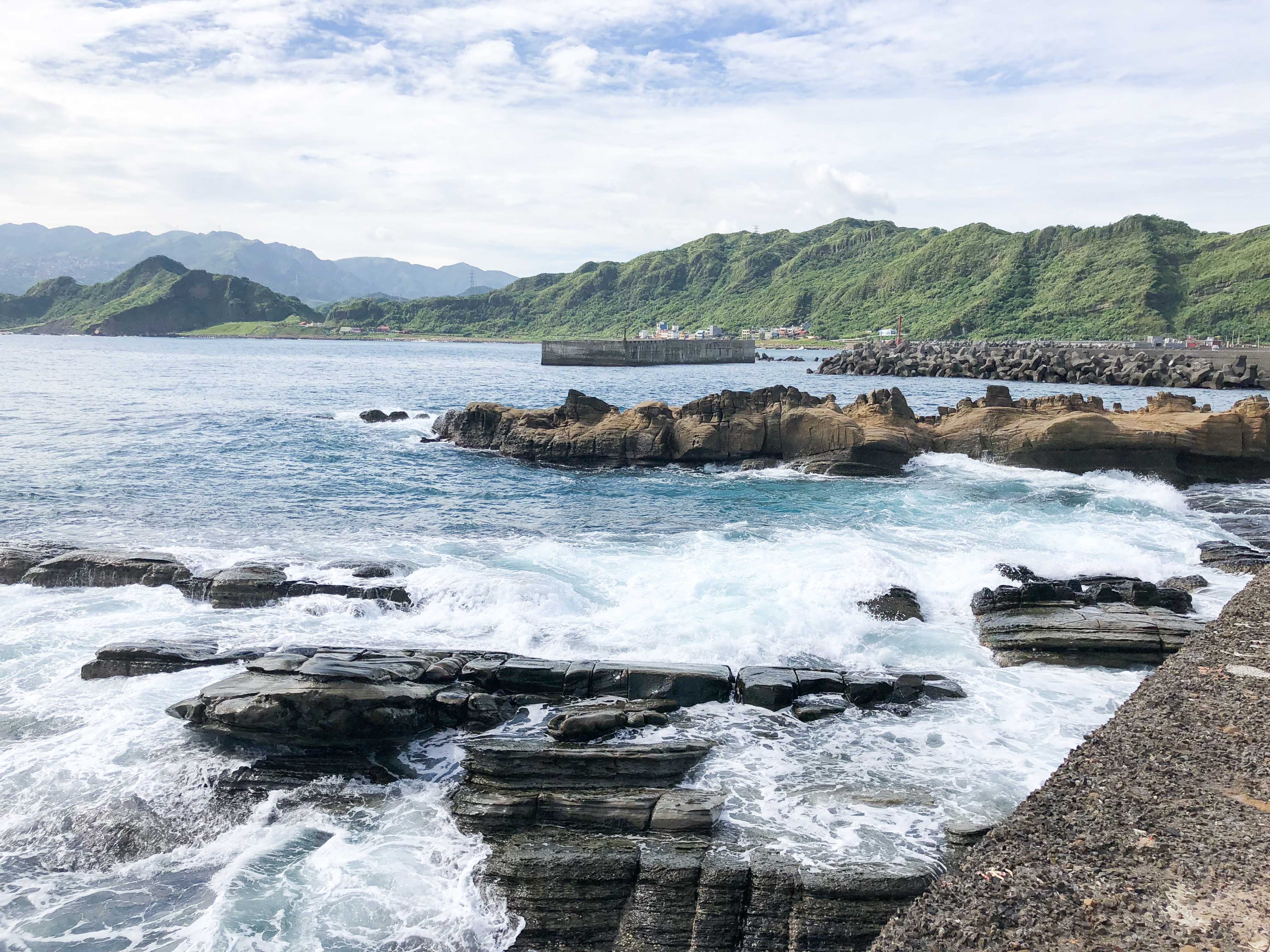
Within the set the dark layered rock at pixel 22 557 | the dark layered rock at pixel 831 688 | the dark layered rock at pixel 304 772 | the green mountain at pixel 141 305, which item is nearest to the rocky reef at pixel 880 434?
the dark layered rock at pixel 22 557

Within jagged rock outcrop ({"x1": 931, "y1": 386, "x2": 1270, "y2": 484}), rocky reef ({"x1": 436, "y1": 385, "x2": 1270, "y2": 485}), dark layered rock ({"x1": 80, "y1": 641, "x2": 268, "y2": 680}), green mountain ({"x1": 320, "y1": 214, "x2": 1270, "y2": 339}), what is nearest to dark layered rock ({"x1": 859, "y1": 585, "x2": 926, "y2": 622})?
dark layered rock ({"x1": 80, "y1": 641, "x2": 268, "y2": 680})

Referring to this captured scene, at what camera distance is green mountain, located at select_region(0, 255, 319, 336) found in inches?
7032

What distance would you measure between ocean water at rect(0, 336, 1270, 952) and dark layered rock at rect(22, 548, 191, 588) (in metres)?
0.47

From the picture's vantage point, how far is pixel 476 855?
743 centimetres

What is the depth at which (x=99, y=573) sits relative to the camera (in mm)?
14688

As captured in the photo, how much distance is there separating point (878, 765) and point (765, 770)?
48.7 inches

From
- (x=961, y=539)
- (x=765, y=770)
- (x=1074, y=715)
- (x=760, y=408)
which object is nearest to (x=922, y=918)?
(x=765, y=770)

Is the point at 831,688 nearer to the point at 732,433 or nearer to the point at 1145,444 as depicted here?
the point at 732,433

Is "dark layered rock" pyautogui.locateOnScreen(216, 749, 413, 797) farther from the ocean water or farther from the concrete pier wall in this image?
the concrete pier wall

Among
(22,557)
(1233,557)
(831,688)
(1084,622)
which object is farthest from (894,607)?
(22,557)

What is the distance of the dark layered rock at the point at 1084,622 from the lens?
11820mm

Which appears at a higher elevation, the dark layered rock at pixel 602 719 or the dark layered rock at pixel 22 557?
the dark layered rock at pixel 22 557

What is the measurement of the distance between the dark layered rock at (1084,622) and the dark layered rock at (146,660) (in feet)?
35.6

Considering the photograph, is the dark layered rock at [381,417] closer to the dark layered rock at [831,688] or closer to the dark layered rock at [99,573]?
the dark layered rock at [99,573]
